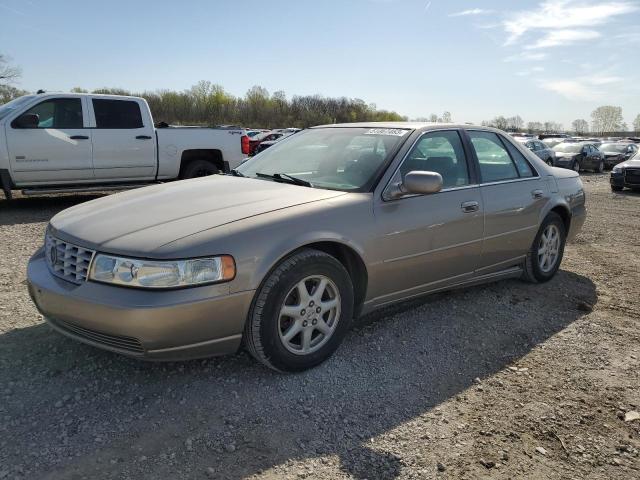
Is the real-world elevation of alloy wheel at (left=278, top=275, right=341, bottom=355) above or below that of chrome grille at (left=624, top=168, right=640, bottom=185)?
below

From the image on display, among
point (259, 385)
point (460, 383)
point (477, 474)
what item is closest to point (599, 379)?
point (460, 383)

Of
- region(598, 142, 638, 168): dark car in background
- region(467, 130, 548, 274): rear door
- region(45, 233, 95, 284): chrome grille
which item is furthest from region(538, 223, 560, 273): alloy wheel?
region(598, 142, 638, 168): dark car in background

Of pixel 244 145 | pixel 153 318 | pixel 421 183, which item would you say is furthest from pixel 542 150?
pixel 153 318

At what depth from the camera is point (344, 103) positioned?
10238 centimetres

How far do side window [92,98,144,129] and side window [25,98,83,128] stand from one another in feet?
0.98

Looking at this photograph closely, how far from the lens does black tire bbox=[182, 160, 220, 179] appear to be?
33.1 feet

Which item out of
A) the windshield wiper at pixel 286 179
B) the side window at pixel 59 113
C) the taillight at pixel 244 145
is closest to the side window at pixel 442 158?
the windshield wiper at pixel 286 179

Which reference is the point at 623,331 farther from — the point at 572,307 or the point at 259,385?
the point at 259,385

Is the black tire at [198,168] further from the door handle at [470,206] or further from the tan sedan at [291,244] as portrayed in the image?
the door handle at [470,206]

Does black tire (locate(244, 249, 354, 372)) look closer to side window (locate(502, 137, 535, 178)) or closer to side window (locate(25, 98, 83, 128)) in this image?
side window (locate(502, 137, 535, 178))

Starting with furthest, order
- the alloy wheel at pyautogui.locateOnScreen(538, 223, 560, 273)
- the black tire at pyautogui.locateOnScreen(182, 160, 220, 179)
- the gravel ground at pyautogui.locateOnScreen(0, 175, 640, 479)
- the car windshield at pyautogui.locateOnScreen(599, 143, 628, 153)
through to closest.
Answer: the car windshield at pyautogui.locateOnScreen(599, 143, 628, 153), the black tire at pyautogui.locateOnScreen(182, 160, 220, 179), the alloy wheel at pyautogui.locateOnScreen(538, 223, 560, 273), the gravel ground at pyautogui.locateOnScreen(0, 175, 640, 479)

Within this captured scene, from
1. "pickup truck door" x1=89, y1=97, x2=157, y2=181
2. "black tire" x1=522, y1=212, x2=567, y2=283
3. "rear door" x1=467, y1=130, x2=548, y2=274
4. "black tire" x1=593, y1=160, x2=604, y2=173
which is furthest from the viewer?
"black tire" x1=593, y1=160, x2=604, y2=173

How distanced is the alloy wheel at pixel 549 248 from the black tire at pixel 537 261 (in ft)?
0.10

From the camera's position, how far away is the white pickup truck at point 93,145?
27.7ft
